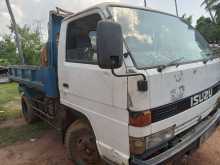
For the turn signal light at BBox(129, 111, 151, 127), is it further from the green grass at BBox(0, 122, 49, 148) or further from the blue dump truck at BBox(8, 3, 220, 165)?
the green grass at BBox(0, 122, 49, 148)

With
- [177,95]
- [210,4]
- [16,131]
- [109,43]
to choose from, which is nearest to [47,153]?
[16,131]

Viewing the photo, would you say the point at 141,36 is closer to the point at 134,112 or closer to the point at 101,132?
the point at 134,112

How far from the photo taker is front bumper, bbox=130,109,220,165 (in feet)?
6.71

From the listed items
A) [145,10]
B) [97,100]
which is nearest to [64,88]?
[97,100]

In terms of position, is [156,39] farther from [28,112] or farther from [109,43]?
[28,112]

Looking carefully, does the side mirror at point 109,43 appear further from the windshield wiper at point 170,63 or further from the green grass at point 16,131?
the green grass at point 16,131

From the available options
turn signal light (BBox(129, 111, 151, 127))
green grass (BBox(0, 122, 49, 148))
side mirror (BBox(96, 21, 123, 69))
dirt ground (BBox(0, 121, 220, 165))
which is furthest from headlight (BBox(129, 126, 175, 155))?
green grass (BBox(0, 122, 49, 148))

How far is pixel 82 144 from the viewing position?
2920mm

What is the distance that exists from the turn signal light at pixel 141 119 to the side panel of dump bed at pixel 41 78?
1.77 metres

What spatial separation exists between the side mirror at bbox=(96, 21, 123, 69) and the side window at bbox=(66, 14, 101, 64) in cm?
68

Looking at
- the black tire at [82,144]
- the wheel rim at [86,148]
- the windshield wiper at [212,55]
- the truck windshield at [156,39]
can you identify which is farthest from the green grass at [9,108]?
the windshield wiper at [212,55]

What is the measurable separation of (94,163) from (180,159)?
3.70 ft

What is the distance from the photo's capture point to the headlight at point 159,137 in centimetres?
205

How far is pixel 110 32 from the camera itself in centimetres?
178
